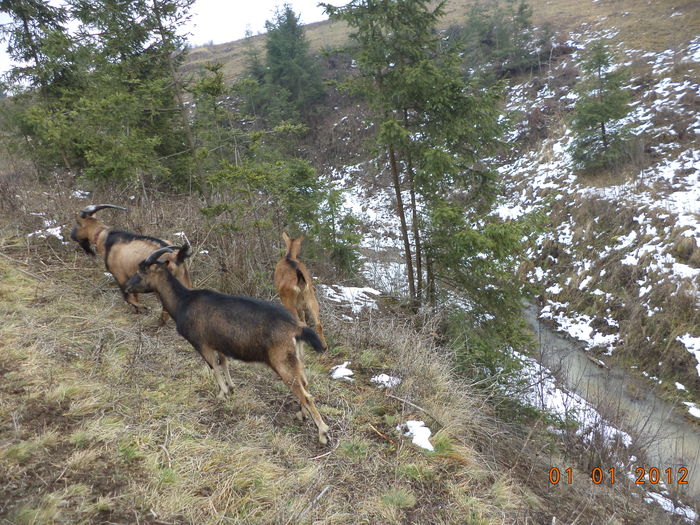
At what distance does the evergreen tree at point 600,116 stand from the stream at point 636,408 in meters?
8.04

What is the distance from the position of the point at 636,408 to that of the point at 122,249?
37.9 ft

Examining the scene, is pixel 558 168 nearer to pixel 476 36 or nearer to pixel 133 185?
pixel 476 36

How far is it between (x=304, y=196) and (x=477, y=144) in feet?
16.8

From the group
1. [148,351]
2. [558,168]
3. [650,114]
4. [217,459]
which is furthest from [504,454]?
[650,114]

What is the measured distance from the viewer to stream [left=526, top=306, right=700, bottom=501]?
6512 mm

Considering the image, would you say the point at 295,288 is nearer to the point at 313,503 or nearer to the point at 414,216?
the point at 313,503

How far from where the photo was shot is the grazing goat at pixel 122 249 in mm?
5586

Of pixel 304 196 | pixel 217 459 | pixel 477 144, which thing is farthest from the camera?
pixel 304 196

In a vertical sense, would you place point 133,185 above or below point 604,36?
below

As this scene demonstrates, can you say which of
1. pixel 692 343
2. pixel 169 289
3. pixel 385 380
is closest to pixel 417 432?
pixel 385 380

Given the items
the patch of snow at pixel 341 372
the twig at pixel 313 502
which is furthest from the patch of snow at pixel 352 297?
the twig at pixel 313 502

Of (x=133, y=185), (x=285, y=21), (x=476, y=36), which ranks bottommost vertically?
(x=133, y=185)

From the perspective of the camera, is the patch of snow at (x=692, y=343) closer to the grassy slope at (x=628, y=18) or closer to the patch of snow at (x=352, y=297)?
the patch of snow at (x=352, y=297)

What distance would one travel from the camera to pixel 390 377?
5414 millimetres
